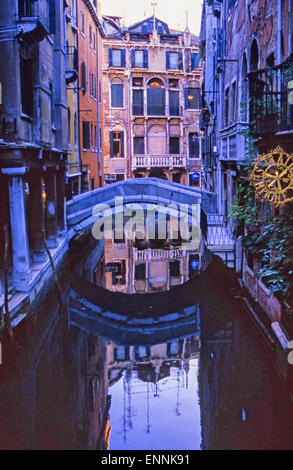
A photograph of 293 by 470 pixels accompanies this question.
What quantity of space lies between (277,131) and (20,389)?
5.87 meters

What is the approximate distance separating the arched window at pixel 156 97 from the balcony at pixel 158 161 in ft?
10.2

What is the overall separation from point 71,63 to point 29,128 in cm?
931

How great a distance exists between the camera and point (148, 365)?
922 cm

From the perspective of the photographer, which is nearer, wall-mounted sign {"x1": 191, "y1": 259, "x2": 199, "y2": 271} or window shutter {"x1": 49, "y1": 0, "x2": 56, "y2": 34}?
window shutter {"x1": 49, "y1": 0, "x2": 56, "y2": 34}

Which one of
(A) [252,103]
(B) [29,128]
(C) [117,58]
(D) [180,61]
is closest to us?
(A) [252,103]

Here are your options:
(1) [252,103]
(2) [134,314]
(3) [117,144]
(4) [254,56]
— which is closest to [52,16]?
(4) [254,56]

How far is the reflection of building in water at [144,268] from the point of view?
48.7 ft

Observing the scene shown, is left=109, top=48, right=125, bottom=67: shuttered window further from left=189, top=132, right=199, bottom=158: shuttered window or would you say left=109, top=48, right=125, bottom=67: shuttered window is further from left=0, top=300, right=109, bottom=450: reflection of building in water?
left=0, top=300, right=109, bottom=450: reflection of building in water

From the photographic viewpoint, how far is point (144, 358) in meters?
9.57

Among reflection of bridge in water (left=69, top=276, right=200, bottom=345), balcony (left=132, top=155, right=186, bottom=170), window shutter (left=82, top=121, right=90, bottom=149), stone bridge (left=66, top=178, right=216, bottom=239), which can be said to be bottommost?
reflection of bridge in water (left=69, top=276, right=200, bottom=345)

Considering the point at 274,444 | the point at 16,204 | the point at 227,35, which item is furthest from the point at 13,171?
the point at 227,35

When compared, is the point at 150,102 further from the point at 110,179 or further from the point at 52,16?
the point at 52,16

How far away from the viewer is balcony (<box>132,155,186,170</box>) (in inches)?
1331

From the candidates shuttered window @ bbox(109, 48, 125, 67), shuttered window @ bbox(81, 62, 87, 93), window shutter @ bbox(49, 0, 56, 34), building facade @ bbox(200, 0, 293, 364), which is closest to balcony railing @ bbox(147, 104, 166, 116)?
shuttered window @ bbox(109, 48, 125, 67)
